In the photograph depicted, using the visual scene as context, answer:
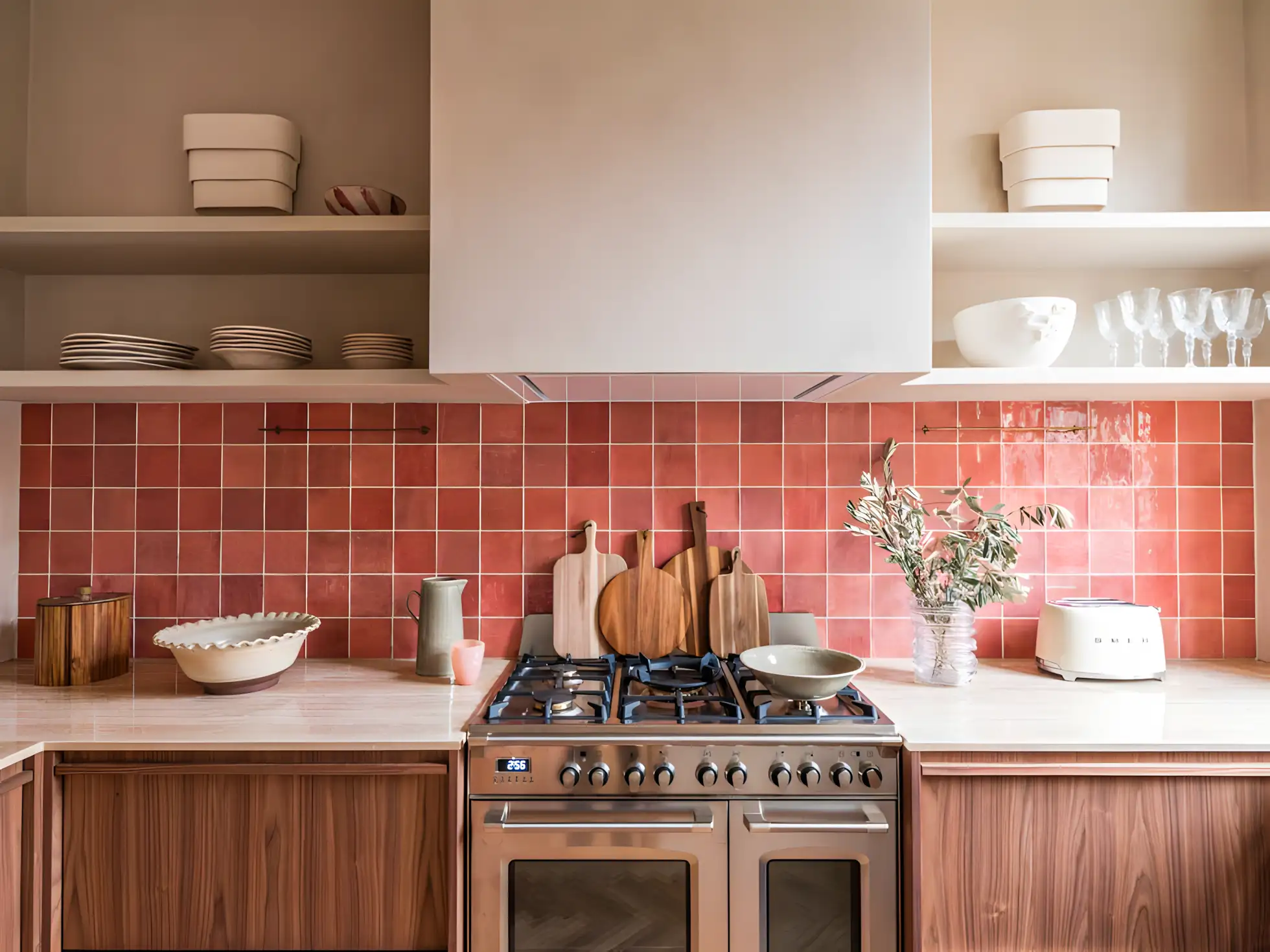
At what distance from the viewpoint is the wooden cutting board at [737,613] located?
201 cm

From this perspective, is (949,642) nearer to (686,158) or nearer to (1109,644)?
(1109,644)

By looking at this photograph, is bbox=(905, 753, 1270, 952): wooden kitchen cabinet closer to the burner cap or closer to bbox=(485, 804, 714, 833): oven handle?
bbox=(485, 804, 714, 833): oven handle

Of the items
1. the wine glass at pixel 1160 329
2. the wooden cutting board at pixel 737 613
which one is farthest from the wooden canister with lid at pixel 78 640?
the wine glass at pixel 1160 329

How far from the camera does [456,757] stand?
1412 millimetres

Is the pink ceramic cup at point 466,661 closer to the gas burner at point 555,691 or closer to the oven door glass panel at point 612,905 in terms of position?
the gas burner at point 555,691

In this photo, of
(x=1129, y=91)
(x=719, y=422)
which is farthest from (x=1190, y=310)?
(x=719, y=422)

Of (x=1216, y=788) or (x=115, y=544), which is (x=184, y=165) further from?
(x=1216, y=788)

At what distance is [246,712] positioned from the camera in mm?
1565

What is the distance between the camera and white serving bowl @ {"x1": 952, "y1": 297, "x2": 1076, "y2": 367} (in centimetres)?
166

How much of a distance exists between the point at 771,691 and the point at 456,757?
683 millimetres

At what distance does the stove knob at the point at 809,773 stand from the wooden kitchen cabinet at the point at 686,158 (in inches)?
31.2

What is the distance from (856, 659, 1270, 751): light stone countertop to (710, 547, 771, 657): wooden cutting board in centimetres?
29

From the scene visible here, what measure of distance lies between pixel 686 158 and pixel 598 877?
1427 millimetres

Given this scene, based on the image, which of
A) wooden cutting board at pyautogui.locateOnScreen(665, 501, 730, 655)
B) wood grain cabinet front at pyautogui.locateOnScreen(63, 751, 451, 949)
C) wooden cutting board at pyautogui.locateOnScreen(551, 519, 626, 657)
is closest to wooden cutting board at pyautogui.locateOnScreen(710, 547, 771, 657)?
wooden cutting board at pyautogui.locateOnScreen(665, 501, 730, 655)
